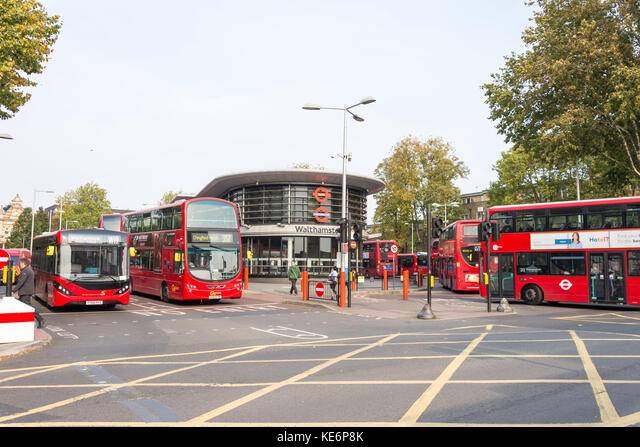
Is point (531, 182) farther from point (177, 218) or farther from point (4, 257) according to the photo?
point (4, 257)

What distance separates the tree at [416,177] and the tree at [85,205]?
175ft

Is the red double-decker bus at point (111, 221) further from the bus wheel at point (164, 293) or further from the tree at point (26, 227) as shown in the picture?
the tree at point (26, 227)

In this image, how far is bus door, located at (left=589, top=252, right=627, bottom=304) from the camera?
18.8 metres

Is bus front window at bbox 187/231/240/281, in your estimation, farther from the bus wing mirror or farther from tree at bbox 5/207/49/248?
tree at bbox 5/207/49/248

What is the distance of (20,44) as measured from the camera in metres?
14.7

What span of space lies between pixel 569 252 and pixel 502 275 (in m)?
2.89

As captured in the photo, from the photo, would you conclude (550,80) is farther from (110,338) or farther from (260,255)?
(260,255)

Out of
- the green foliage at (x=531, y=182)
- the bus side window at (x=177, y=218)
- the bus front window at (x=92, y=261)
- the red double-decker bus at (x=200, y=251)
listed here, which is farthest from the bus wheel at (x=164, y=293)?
the green foliage at (x=531, y=182)

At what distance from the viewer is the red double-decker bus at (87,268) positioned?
1788cm

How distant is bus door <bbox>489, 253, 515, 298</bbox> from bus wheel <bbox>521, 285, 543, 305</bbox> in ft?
1.61

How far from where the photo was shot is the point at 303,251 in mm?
39094
